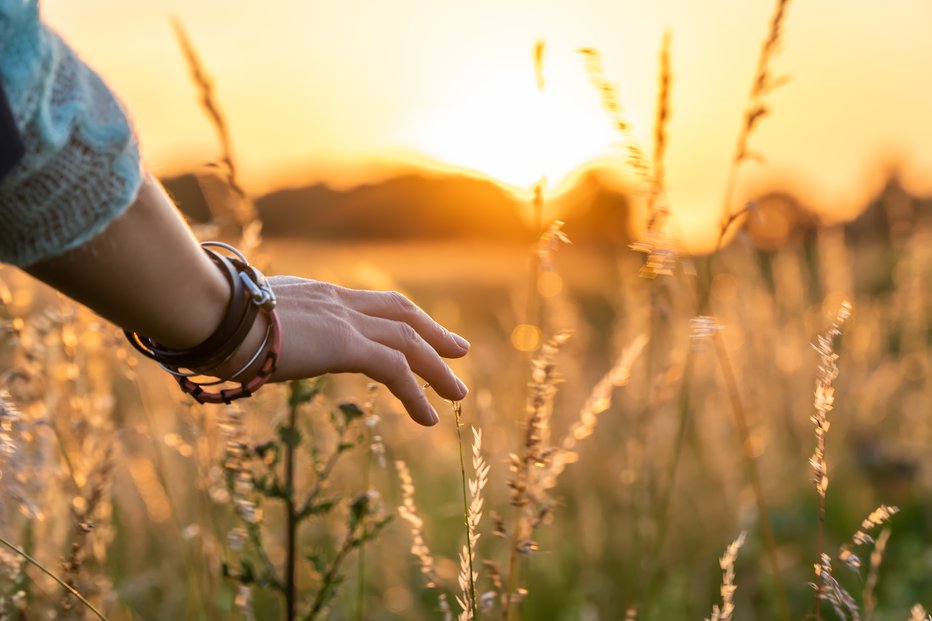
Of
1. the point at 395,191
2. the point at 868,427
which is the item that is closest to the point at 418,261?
the point at 395,191

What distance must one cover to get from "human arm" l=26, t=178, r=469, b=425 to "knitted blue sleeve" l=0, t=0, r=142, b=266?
3cm

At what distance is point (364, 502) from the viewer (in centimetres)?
163

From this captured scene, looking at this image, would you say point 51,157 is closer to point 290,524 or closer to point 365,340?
point 365,340

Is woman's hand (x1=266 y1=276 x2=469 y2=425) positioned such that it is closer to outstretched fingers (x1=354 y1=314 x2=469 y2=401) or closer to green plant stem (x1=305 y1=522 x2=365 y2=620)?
outstretched fingers (x1=354 y1=314 x2=469 y2=401)

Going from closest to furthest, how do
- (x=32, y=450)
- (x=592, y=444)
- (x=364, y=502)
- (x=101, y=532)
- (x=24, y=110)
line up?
1. (x=24, y=110)
2. (x=364, y=502)
3. (x=101, y=532)
4. (x=32, y=450)
5. (x=592, y=444)

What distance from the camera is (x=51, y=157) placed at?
917 mm

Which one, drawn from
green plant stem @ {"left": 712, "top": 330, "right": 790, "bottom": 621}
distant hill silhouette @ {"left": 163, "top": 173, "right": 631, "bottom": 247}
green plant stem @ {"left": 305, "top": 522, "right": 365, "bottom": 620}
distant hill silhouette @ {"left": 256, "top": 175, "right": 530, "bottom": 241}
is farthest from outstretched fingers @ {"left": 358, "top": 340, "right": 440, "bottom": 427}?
distant hill silhouette @ {"left": 256, "top": 175, "right": 530, "bottom": 241}

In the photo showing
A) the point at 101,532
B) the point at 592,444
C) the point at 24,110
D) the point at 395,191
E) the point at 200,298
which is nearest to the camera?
the point at 24,110

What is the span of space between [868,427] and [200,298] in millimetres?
4482

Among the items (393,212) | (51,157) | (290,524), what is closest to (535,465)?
(290,524)

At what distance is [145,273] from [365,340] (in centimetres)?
→ 31

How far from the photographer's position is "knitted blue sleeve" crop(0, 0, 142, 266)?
2.96ft

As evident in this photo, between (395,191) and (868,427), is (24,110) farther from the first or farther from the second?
(395,191)

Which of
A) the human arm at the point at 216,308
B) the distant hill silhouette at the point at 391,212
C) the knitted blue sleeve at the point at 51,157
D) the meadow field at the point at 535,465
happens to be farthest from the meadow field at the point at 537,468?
the distant hill silhouette at the point at 391,212
